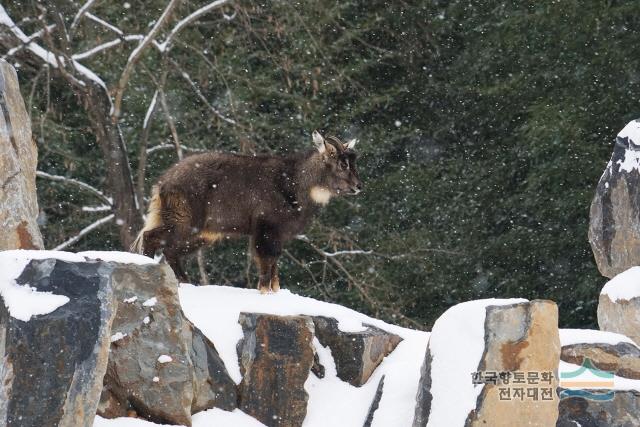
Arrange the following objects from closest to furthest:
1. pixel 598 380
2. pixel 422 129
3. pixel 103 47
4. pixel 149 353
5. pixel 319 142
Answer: pixel 149 353 < pixel 598 380 < pixel 319 142 < pixel 103 47 < pixel 422 129

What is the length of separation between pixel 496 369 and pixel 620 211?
377 centimetres

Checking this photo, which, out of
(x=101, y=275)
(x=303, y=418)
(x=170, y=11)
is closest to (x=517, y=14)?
(x=170, y=11)

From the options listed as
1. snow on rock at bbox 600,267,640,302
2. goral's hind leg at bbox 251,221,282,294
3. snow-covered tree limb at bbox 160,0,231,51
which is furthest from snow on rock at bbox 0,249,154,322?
snow-covered tree limb at bbox 160,0,231,51

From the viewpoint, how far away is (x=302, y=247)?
20.1m

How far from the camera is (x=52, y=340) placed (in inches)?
279

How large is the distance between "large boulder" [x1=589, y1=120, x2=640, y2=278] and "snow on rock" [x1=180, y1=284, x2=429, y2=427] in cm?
256

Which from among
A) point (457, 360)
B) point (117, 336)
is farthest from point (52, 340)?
point (457, 360)

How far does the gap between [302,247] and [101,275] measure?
12.7 metres

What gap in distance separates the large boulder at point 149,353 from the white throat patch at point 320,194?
2.84 meters

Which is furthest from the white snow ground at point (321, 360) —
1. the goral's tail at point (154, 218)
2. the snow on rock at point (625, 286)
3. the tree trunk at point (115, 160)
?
the tree trunk at point (115, 160)

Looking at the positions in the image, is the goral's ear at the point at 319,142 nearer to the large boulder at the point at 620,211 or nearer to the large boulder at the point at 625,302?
the large boulder at the point at 620,211

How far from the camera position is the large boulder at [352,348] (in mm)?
9594

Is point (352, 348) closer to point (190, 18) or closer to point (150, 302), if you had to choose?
point (150, 302)

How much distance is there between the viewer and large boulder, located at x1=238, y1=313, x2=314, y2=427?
910 centimetres
